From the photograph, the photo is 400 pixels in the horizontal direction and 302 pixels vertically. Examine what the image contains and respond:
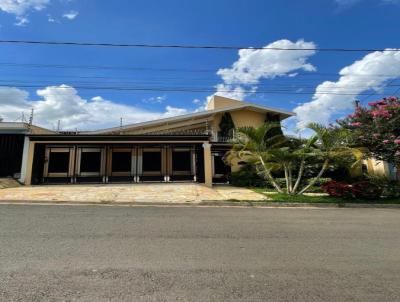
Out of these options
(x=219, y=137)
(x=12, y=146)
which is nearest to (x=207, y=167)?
(x=219, y=137)

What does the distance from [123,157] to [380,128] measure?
15452mm

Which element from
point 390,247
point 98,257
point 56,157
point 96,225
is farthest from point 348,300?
point 56,157

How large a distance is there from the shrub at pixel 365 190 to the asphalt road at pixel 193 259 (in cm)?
493

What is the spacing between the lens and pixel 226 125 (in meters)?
25.8

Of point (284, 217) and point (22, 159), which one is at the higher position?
point (22, 159)

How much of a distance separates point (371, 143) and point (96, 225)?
44.5 ft

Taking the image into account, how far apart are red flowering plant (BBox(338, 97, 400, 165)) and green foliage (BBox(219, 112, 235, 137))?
10760 millimetres

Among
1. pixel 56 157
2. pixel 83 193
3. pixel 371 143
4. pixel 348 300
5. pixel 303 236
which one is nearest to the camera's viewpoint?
pixel 348 300

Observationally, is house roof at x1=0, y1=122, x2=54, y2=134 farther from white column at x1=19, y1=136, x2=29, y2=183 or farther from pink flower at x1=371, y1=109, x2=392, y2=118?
pink flower at x1=371, y1=109, x2=392, y2=118

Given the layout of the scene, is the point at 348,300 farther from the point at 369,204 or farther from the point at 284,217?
the point at 369,204

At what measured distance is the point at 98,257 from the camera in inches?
198

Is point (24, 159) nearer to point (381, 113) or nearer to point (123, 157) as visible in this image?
point (123, 157)

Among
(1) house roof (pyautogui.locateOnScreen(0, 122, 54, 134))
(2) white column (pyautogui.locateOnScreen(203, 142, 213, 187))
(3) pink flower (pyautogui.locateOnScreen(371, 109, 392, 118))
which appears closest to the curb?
(3) pink flower (pyautogui.locateOnScreen(371, 109, 392, 118))

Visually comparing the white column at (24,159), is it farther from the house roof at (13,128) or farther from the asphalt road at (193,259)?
the asphalt road at (193,259)
